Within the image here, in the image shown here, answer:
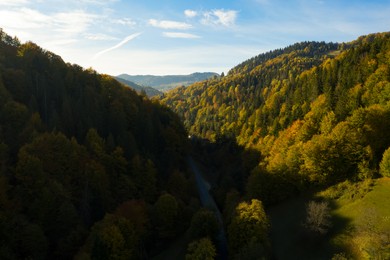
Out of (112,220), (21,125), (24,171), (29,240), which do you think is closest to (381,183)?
(112,220)

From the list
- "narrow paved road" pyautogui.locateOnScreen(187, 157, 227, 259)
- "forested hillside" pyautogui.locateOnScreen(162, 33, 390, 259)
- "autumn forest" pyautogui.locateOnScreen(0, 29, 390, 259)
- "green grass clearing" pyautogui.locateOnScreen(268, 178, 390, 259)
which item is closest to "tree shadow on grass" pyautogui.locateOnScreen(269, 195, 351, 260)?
"green grass clearing" pyautogui.locateOnScreen(268, 178, 390, 259)

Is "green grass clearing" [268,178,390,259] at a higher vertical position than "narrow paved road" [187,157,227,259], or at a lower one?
higher

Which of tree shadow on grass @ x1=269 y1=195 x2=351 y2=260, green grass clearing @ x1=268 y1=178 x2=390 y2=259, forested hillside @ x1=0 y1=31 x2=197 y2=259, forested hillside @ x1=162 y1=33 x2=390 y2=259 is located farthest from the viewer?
forested hillside @ x1=162 y1=33 x2=390 y2=259

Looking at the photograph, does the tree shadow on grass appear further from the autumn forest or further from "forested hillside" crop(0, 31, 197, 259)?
"forested hillside" crop(0, 31, 197, 259)

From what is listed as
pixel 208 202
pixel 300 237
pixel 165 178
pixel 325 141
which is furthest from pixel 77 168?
pixel 325 141

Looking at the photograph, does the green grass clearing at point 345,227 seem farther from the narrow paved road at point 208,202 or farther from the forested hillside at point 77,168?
the forested hillside at point 77,168

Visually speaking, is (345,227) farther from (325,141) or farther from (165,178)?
(165,178)
